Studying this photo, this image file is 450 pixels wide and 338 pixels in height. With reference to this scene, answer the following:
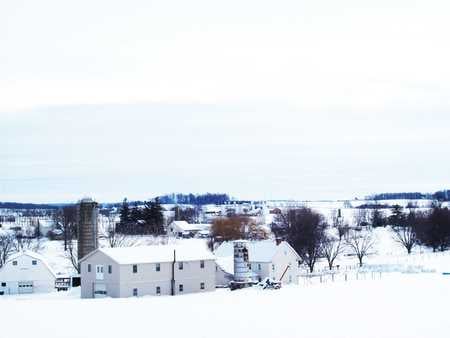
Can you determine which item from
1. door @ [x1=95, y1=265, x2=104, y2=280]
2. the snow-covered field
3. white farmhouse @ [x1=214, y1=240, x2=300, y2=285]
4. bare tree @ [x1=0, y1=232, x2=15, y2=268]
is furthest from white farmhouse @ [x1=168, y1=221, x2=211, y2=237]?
the snow-covered field

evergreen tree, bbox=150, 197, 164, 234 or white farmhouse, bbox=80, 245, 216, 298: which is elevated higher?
evergreen tree, bbox=150, 197, 164, 234

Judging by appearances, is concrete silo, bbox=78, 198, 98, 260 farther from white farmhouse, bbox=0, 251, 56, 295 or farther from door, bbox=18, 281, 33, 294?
door, bbox=18, 281, 33, 294

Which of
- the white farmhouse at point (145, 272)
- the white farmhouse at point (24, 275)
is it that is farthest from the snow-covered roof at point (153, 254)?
the white farmhouse at point (24, 275)

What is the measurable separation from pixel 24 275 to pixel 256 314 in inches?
1144

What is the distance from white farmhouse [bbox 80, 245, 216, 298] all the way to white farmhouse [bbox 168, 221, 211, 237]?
62.4 m

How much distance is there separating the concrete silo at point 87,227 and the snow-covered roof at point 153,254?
12845mm

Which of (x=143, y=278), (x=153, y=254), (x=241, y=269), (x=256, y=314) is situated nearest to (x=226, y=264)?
(x=241, y=269)

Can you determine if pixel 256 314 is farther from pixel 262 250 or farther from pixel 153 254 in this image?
pixel 262 250

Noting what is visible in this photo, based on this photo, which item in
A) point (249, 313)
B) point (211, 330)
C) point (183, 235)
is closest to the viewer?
point (211, 330)

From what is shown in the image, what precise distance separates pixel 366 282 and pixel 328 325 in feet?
70.7

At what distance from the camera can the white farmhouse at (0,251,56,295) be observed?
5912 centimetres

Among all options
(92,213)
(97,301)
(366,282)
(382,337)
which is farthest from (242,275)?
(382,337)

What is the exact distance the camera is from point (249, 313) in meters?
36.8

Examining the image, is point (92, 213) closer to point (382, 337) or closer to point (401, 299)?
point (401, 299)
